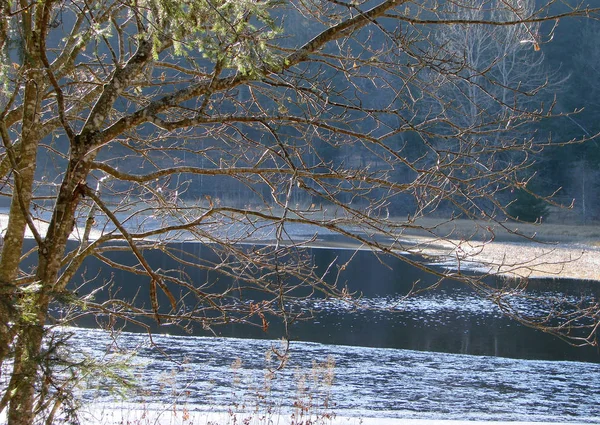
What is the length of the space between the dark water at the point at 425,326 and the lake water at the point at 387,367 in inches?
1.3

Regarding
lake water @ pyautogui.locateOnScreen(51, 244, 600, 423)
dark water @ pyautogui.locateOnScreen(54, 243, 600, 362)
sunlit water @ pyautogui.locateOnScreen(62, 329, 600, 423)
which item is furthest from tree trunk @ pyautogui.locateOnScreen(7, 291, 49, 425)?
dark water @ pyautogui.locateOnScreen(54, 243, 600, 362)

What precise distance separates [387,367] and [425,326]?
2.89 m

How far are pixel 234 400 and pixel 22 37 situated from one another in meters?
5.42

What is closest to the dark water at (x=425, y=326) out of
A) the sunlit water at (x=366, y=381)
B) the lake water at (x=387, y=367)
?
the lake water at (x=387, y=367)

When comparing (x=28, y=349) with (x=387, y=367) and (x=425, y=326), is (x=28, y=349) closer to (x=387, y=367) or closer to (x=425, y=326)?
(x=387, y=367)

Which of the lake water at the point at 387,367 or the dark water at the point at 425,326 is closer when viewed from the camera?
the lake water at the point at 387,367

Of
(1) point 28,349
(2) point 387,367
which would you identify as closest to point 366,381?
(2) point 387,367

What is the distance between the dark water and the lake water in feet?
0.11

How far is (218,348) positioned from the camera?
1060 cm

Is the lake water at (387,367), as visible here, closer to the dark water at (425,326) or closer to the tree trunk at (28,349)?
the dark water at (425,326)

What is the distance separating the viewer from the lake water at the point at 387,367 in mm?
7965

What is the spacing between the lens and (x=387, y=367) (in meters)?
10.0

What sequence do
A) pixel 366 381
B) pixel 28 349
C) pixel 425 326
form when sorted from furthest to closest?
pixel 425 326 → pixel 366 381 → pixel 28 349

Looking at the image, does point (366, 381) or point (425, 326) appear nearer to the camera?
point (366, 381)
